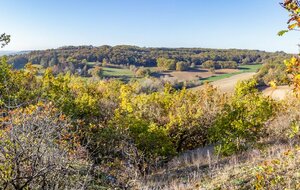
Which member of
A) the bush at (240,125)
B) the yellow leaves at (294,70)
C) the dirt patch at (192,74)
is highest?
the yellow leaves at (294,70)

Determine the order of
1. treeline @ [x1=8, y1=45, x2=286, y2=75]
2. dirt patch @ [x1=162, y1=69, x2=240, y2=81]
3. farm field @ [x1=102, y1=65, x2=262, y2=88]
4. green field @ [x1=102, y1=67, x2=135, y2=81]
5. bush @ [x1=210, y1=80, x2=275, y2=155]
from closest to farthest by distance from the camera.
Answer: bush @ [x1=210, y1=80, x2=275, y2=155]
treeline @ [x1=8, y1=45, x2=286, y2=75]
green field @ [x1=102, y1=67, x2=135, y2=81]
farm field @ [x1=102, y1=65, x2=262, y2=88]
dirt patch @ [x1=162, y1=69, x2=240, y2=81]

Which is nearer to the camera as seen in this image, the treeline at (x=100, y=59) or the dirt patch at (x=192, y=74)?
the treeline at (x=100, y=59)

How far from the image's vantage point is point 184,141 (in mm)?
15844

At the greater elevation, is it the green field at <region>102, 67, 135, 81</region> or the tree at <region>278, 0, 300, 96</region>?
the tree at <region>278, 0, 300, 96</region>

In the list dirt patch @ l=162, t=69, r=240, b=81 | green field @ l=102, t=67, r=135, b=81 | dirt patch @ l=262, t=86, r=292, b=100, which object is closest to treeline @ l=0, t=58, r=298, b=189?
dirt patch @ l=262, t=86, r=292, b=100

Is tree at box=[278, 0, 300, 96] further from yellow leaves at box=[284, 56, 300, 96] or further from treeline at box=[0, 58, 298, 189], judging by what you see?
treeline at box=[0, 58, 298, 189]

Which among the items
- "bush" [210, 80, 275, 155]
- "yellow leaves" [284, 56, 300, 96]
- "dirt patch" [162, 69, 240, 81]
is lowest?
"dirt patch" [162, 69, 240, 81]

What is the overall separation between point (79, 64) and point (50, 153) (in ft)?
251

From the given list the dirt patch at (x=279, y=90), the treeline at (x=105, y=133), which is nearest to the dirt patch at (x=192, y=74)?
the dirt patch at (x=279, y=90)

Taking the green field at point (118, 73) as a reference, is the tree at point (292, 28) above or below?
above

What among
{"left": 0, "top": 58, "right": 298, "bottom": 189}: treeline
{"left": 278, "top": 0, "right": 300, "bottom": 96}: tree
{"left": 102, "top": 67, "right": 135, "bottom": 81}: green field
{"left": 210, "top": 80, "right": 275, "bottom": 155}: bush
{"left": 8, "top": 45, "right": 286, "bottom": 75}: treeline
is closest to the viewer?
{"left": 278, "top": 0, "right": 300, "bottom": 96}: tree

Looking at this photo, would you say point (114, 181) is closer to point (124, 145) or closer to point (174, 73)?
point (124, 145)

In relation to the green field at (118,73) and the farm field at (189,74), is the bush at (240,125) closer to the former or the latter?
the farm field at (189,74)

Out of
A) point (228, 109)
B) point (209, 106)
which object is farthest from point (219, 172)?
point (209, 106)
